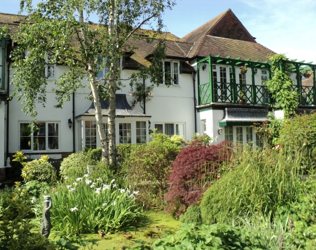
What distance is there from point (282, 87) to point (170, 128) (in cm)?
709

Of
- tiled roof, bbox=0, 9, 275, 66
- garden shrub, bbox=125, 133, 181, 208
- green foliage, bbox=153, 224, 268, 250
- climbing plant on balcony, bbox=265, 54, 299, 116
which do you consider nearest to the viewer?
green foliage, bbox=153, 224, 268, 250

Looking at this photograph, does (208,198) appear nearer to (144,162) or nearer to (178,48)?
(144,162)

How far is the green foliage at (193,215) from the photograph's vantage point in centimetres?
656

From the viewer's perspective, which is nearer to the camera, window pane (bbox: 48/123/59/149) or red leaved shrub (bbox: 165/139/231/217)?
red leaved shrub (bbox: 165/139/231/217)

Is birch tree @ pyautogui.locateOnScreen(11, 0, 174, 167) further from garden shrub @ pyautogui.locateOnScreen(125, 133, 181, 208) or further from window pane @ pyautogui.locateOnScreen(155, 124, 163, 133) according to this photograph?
window pane @ pyautogui.locateOnScreen(155, 124, 163, 133)

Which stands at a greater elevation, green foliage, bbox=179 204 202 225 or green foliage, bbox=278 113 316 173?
green foliage, bbox=278 113 316 173

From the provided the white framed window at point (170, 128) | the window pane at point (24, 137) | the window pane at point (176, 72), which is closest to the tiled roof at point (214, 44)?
the window pane at point (176, 72)

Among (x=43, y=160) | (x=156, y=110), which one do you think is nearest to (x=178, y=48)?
(x=156, y=110)

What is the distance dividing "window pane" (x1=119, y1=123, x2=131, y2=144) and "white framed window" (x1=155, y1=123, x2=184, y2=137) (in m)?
2.00

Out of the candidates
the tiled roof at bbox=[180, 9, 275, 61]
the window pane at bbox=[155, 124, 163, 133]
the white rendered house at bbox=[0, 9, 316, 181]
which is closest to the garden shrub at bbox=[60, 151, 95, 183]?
the white rendered house at bbox=[0, 9, 316, 181]

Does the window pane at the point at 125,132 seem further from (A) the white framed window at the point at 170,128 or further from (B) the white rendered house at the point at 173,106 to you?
(A) the white framed window at the point at 170,128

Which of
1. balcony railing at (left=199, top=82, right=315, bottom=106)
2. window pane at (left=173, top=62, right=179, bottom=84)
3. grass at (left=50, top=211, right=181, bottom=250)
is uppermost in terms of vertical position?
window pane at (left=173, top=62, right=179, bottom=84)

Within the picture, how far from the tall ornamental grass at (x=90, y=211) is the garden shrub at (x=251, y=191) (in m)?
1.80

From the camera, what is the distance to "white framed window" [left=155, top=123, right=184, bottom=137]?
1744 centimetres
